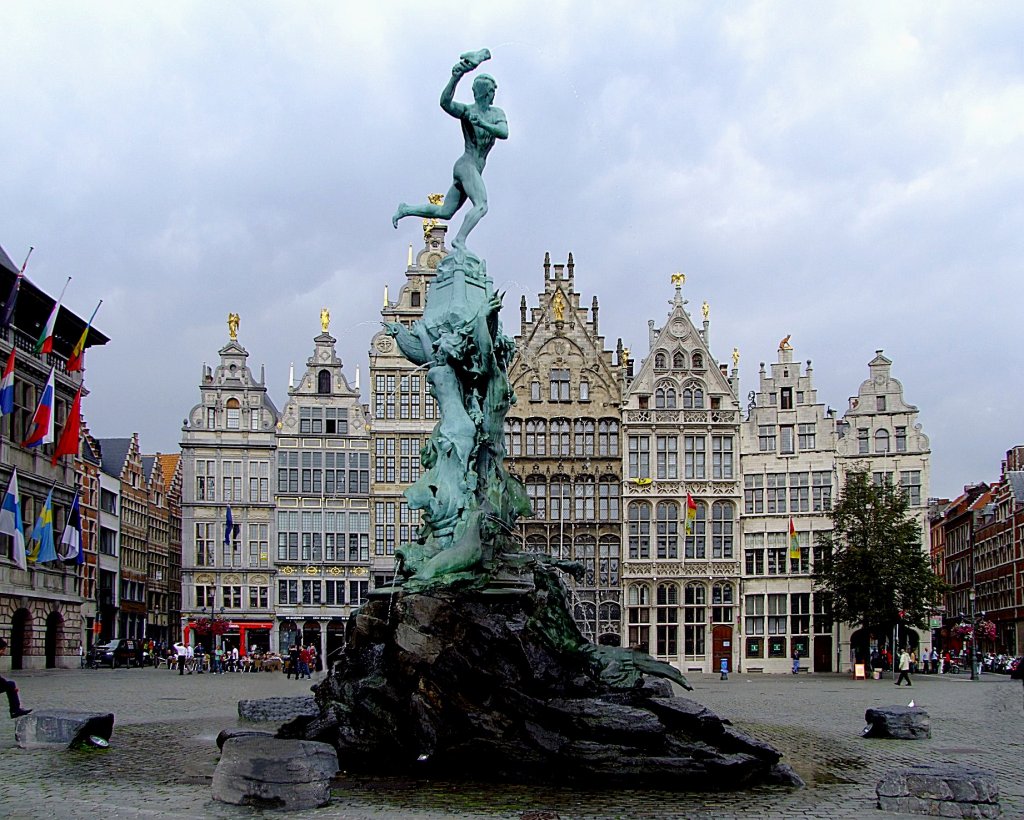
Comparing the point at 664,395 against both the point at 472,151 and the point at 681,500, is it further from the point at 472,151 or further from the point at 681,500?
the point at 472,151

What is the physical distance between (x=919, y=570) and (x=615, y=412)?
16488mm

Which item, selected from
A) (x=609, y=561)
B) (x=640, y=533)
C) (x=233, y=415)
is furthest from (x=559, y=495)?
(x=233, y=415)

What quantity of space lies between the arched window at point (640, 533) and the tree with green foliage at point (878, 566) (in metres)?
9.55

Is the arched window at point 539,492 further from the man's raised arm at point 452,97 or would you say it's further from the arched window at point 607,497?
the man's raised arm at point 452,97

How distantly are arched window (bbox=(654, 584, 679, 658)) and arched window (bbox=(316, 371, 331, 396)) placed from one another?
19.5m

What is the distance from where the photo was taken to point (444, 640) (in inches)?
655

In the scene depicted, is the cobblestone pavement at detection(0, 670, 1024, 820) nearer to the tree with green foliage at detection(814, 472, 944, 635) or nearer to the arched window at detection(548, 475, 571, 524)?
the tree with green foliage at detection(814, 472, 944, 635)

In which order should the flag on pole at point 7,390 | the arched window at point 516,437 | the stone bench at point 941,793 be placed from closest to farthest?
1. the stone bench at point 941,793
2. the flag on pole at point 7,390
3. the arched window at point 516,437

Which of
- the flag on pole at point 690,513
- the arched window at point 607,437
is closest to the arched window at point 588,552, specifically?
the arched window at point 607,437

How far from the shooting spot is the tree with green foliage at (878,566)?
49625mm

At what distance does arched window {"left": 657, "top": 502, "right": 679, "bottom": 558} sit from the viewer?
58.9 meters

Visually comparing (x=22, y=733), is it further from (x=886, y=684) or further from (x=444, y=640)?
(x=886, y=684)

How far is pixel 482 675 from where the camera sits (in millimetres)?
16344

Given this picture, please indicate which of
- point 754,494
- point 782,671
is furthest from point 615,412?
point 782,671
